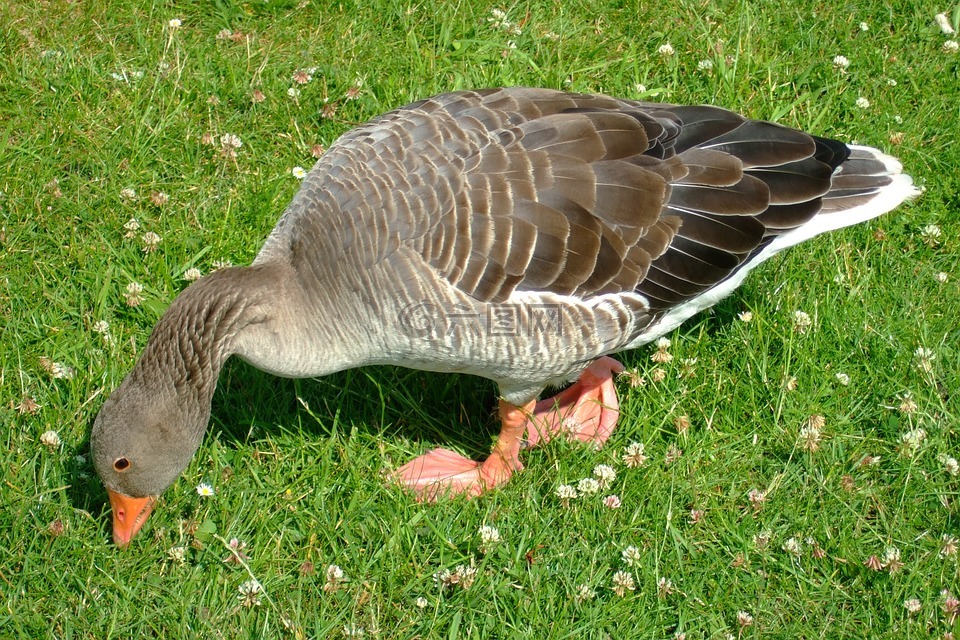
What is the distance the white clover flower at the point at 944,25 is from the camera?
6547mm

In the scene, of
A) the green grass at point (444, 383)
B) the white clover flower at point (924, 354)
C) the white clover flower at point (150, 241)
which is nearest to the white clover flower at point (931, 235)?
the green grass at point (444, 383)

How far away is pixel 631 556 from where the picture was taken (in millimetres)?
4188

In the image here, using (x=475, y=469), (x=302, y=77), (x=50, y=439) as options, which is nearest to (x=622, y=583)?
(x=475, y=469)

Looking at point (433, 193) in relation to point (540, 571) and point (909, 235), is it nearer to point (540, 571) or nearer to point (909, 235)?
point (540, 571)

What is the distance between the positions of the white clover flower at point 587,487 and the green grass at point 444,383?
5 centimetres

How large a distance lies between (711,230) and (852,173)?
0.91 meters

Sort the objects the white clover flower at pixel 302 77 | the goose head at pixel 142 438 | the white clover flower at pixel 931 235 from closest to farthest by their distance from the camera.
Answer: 1. the goose head at pixel 142 438
2. the white clover flower at pixel 931 235
3. the white clover flower at pixel 302 77

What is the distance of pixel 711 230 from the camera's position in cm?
438

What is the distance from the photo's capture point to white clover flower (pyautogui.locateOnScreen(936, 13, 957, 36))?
6547 mm

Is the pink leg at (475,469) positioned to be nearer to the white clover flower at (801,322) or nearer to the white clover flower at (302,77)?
the white clover flower at (801,322)

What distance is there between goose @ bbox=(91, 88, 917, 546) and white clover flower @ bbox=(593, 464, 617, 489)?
28 cm

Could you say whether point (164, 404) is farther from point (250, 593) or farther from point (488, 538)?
point (488, 538)

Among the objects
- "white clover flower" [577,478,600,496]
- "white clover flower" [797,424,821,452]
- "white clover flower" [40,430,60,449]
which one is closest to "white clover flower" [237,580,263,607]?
"white clover flower" [40,430,60,449]

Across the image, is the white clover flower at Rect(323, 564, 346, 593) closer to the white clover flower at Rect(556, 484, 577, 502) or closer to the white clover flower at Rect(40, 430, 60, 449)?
the white clover flower at Rect(556, 484, 577, 502)
